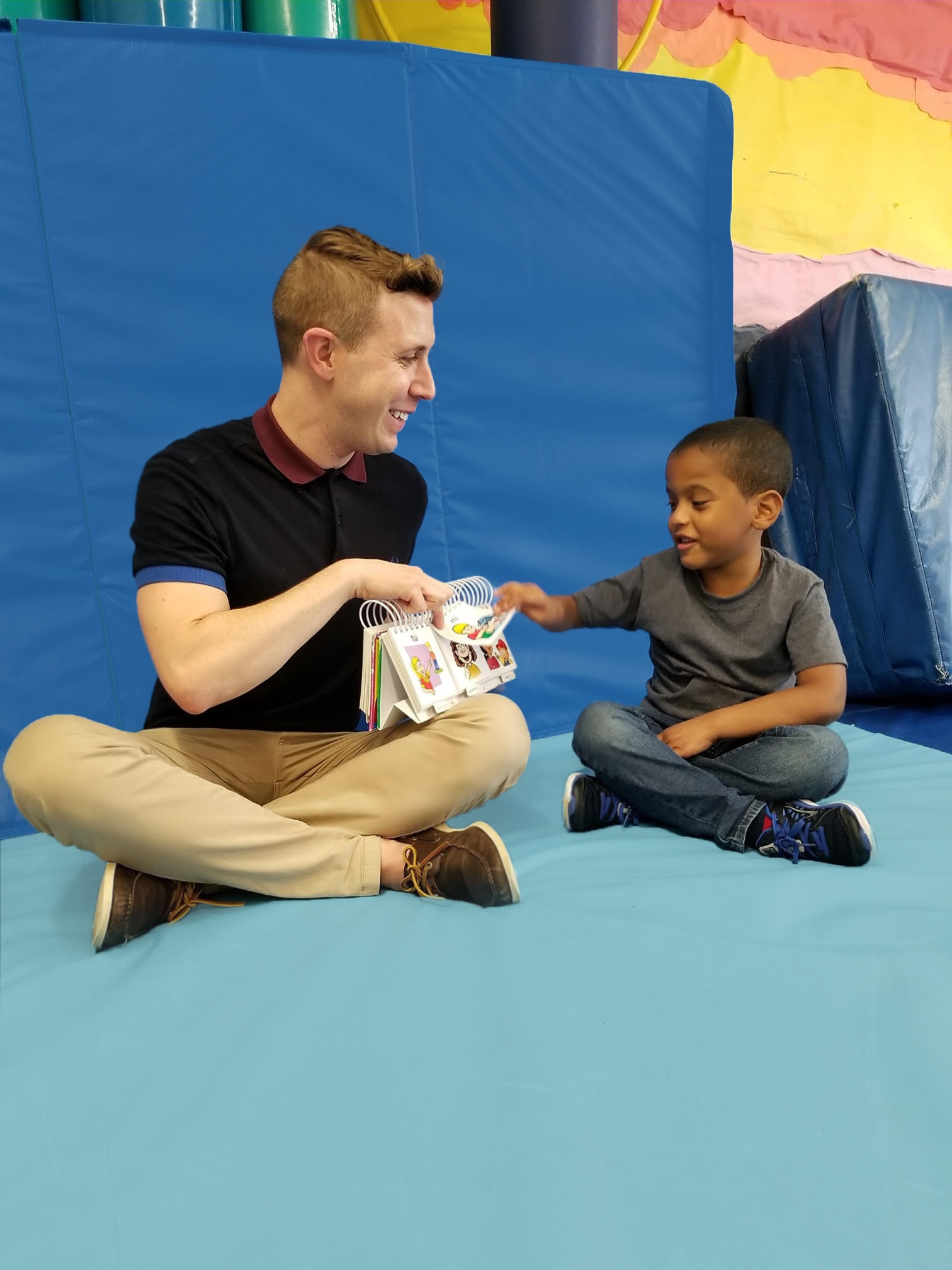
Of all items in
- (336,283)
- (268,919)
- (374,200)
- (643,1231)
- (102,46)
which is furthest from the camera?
(374,200)

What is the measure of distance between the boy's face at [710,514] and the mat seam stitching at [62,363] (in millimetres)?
991

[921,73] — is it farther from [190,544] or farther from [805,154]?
[190,544]

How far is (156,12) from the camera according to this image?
1.75 metres

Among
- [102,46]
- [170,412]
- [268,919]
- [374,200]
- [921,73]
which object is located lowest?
[268,919]

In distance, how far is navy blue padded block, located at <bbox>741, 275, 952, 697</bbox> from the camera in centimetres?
206

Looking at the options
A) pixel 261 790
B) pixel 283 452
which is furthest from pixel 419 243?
pixel 261 790

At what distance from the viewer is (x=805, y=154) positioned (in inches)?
112

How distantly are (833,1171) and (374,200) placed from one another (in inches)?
68.2

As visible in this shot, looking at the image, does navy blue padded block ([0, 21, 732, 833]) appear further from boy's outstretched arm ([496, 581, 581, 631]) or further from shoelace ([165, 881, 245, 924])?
shoelace ([165, 881, 245, 924])

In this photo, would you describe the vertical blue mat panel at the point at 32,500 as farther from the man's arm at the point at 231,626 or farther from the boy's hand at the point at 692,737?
the boy's hand at the point at 692,737

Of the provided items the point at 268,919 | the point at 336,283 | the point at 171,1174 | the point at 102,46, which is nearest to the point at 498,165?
the point at 102,46

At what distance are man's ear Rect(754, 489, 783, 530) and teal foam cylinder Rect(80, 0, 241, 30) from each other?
1294mm

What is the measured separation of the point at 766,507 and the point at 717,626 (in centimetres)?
19

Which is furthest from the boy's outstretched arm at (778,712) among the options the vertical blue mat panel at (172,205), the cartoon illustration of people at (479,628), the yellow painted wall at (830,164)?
the yellow painted wall at (830,164)
